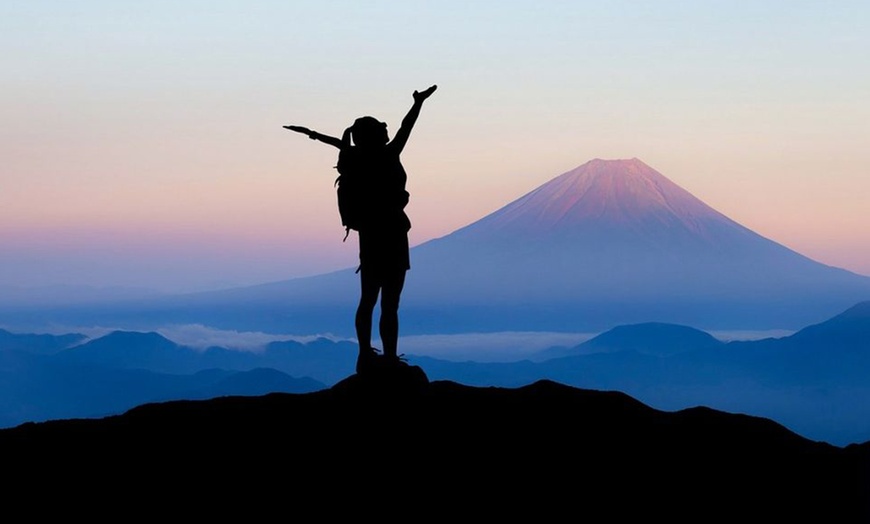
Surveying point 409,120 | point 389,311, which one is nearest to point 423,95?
point 409,120

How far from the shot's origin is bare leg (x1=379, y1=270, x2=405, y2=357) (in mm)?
14085

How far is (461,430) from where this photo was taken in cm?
1376

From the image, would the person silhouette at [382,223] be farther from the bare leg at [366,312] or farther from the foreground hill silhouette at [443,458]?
the foreground hill silhouette at [443,458]

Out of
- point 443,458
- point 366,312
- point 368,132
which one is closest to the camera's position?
point 443,458

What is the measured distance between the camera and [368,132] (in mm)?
13953

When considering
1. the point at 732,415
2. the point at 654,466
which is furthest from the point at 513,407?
the point at 732,415

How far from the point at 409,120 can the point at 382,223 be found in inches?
48.4

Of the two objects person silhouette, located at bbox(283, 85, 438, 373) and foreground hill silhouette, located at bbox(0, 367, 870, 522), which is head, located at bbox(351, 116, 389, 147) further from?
foreground hill silhouette, located at bbox(0, 367, 870, 522)

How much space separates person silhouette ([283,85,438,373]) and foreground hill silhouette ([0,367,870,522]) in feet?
1.92

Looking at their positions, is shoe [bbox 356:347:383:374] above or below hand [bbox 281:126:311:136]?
below

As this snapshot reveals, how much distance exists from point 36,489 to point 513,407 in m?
5.48

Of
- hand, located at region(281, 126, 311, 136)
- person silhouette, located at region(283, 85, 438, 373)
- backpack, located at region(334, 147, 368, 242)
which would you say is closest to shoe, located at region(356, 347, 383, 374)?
person silhouette, located at region(283, 85, 438, 373)

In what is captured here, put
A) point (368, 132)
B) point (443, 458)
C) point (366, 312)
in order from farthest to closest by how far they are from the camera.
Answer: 1. point (366, 312)
2. point (368, 132)
3. point (443, 458)

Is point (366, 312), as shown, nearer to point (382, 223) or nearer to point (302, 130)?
point (382, 223)
